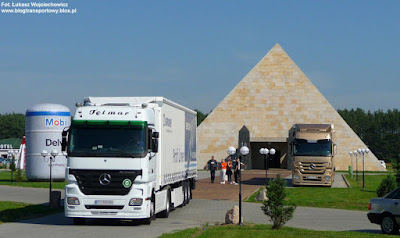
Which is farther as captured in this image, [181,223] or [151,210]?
[181,223]

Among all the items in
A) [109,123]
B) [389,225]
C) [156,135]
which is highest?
[109,123]

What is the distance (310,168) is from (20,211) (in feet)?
68.4

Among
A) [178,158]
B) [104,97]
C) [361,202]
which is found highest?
[104,97]

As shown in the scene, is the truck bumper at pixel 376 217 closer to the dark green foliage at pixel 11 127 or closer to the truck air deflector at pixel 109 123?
the truck air deflector at pixel 109 123

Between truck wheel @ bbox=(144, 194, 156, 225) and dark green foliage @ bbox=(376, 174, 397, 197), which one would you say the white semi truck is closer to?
truck wheel @ bbox=(144, 194, 156, 225)

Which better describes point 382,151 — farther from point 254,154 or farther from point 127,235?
point 127,235

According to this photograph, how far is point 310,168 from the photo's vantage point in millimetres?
40812

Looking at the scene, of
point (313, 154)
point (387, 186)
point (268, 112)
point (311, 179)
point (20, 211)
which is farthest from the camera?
point (268, 112)

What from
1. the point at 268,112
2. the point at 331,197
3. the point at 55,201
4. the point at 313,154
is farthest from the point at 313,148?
the point at 268,112

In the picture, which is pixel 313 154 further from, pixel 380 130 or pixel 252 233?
pixel 380 130

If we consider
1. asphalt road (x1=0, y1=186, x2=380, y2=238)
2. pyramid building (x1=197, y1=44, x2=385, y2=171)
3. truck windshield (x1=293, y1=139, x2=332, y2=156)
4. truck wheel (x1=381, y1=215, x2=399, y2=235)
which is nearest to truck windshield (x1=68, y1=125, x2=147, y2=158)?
asphalt road (x1=0, y1=186, x2=380, y2=238)

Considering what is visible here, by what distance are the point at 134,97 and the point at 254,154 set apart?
212 ft

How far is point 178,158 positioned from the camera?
25406mm

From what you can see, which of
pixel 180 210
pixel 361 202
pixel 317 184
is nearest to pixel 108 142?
pixel 180 210
